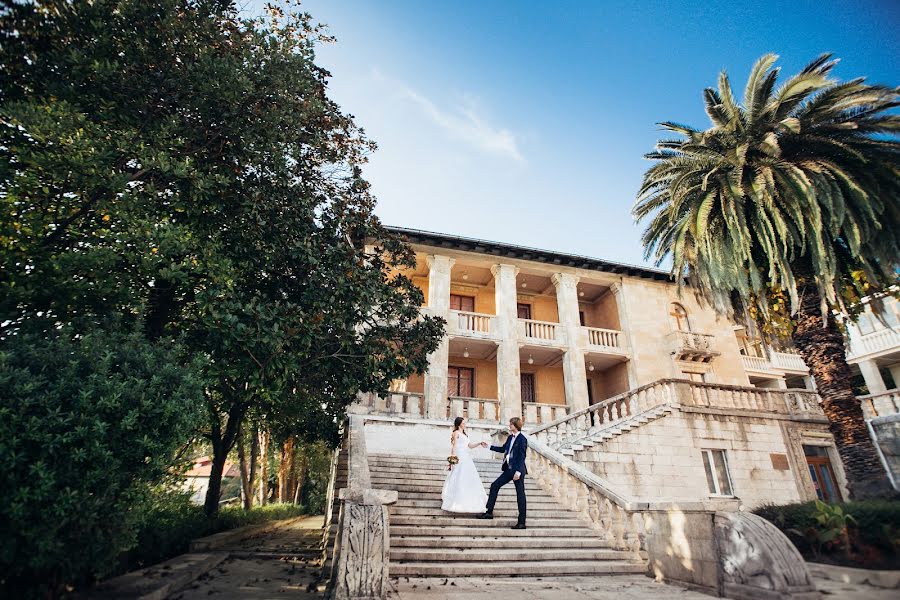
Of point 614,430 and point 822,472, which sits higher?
point 614,430

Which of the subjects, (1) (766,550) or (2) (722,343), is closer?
(1) (766,550)

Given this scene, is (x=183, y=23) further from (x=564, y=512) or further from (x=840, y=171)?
(x=840, y=171)

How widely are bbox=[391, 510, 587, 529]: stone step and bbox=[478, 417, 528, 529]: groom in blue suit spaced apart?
A: 184 millimetres

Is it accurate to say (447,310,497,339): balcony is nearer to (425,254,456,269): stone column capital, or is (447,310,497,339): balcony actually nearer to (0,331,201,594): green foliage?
(425,254,456,269): stone column capital

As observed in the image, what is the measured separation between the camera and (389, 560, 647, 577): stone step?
230 inches

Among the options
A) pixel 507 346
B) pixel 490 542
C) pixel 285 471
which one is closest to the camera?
pixel 490 542

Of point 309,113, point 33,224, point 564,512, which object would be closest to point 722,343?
point 564,512

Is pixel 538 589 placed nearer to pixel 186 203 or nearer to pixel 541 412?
pixel 186 203

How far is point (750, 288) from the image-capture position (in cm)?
1265

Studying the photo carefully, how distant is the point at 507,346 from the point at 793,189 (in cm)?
1101

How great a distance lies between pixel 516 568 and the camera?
610 cm

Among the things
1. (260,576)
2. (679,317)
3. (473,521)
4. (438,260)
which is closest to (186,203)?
(260,576)

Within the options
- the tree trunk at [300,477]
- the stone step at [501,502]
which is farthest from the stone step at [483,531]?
the tree trunk at [300,477]

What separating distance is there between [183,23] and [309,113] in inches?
91.0
